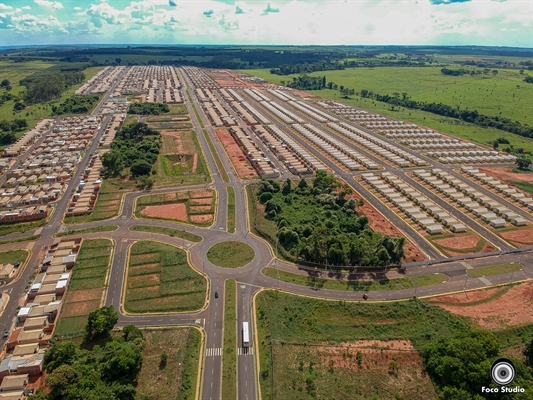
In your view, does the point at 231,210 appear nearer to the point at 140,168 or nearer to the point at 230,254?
the point at 230,254

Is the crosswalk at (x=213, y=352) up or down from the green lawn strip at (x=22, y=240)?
down

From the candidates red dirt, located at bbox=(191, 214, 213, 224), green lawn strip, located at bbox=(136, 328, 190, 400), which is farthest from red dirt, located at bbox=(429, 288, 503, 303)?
red dirt, located at bbox=(191, 214, 213, 224)

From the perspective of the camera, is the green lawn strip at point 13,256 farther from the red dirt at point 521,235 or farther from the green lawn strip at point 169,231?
the red dirt at point 521,235

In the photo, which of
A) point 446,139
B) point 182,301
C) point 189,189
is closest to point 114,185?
point 189,189

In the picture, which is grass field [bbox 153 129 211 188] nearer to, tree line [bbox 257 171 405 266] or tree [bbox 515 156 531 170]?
tree line [bbox 257 171 405 266]

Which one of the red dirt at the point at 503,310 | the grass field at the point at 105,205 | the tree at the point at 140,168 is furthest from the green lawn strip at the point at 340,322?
the tree at the point at 140,168

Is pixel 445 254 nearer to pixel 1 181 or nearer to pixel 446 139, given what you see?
pixel 446 139

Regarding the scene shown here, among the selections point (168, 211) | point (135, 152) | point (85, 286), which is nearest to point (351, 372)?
point (85, 286)
